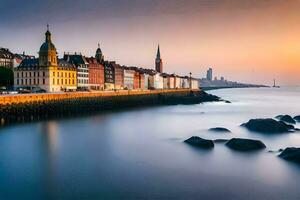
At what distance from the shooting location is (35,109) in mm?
70062

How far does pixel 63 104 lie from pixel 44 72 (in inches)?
1168

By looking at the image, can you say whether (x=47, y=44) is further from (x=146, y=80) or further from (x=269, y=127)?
(x=146, y=80)

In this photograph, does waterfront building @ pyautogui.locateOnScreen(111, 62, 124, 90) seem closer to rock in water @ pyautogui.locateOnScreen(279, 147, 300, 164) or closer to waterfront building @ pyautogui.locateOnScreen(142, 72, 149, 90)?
waterfront building @ pyautogui.locateOnScreen(142, 72, 149, 90)

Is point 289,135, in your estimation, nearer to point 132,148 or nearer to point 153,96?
point 132,148

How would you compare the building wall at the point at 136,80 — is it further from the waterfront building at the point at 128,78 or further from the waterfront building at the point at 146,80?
the waterfront building at the point at 146,80

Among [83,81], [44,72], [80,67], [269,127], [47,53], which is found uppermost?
[47,53]

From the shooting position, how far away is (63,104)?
79.8 metres

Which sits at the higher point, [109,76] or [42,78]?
[109,76]

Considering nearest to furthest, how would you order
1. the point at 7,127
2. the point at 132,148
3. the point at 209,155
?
the point at 209,155 → the point at 132,148 → the point at 7,127

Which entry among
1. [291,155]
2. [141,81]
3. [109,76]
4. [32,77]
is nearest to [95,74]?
[109,76]

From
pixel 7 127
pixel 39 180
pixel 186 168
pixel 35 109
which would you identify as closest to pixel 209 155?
pixel 186 168

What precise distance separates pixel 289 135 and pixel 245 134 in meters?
6.01

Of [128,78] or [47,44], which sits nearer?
[47,44]

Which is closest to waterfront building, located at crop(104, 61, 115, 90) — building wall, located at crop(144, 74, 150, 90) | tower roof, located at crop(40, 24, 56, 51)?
building wall, located at crop(144, 74, 150, 90)
